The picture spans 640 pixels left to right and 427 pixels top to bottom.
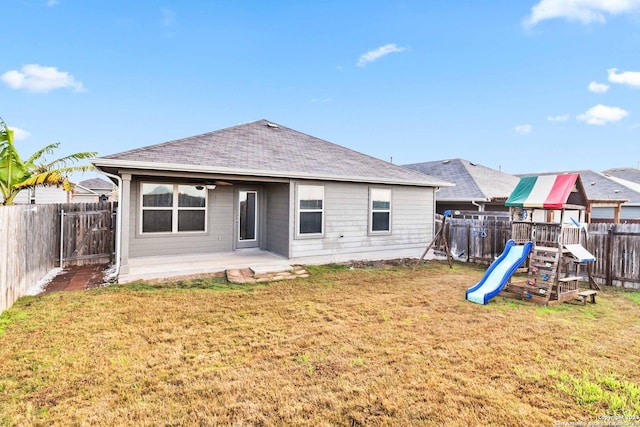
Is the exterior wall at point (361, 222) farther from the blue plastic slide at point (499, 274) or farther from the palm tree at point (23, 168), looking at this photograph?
the palm tree at point (23, 168)

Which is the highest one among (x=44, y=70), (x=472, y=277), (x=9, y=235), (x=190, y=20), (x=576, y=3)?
(x=44, y=70)

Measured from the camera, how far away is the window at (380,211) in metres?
9.95

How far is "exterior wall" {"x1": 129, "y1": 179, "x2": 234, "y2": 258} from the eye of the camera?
26.7ft

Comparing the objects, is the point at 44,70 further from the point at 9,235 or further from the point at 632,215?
the point at 632,215

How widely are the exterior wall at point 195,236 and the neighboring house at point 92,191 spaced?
13824mm

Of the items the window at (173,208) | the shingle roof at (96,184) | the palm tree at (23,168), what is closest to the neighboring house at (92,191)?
the shingle roof at (96,184)

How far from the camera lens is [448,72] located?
16.7 metres

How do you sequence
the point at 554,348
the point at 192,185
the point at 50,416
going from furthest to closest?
the point at 192,185
the point at 554,348
the point at 50,416

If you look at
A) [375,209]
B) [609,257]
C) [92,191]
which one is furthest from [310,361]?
[92,191]

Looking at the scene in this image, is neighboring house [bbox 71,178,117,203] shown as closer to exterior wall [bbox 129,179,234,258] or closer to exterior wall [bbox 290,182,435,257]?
exterior wall [bbox 129,179,234,258]

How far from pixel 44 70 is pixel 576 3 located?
111 ft

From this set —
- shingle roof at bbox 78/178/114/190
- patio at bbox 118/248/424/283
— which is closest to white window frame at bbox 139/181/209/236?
patio at bbox 118/248/424/283

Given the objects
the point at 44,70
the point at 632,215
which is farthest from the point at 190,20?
the point at 632,215

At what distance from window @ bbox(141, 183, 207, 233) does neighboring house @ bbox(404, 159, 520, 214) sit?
1193 cm
